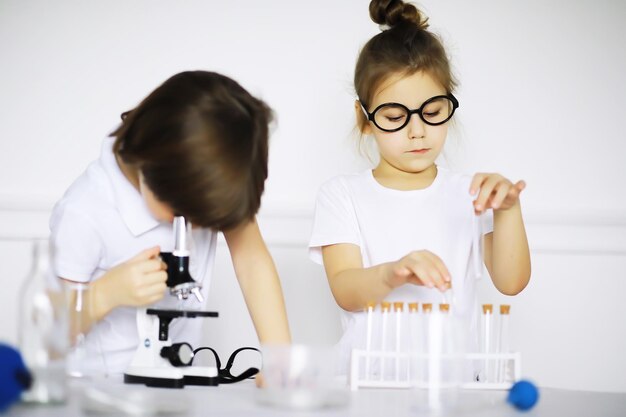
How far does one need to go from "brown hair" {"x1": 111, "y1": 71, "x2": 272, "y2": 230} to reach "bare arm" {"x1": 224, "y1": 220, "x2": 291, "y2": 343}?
19cm

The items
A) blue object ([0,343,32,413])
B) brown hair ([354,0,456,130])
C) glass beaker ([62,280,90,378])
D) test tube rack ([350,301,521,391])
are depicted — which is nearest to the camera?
blue object ([0,343,32,413])

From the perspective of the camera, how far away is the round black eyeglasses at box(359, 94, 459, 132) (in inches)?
66.0

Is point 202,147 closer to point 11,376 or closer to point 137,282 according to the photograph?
point 137,282

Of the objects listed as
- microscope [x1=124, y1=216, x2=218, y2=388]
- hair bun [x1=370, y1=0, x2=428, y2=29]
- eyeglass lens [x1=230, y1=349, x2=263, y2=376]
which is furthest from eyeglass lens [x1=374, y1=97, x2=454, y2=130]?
eyeglass lens [x1=230, y1=349, x2=263, y2=376]

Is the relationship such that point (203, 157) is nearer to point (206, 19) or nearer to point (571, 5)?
point (206, 19)

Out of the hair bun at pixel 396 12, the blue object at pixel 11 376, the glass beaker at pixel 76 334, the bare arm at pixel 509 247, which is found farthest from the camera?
the hair bun at pixel 396 12

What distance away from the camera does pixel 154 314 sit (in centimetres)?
126

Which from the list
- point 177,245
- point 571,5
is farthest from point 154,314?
point 571,5

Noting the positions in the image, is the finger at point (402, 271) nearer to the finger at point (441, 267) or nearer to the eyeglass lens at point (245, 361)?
the finger at point (441, 267)

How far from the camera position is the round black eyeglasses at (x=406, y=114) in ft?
5.50

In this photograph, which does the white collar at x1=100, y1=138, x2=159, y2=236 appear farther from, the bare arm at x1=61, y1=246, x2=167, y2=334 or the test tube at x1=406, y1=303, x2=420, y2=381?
the test tube at x1=406, y1=303, x2=420, y2=381

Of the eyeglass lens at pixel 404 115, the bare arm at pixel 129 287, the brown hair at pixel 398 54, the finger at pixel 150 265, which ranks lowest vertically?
the bare arm at pixel 129 287

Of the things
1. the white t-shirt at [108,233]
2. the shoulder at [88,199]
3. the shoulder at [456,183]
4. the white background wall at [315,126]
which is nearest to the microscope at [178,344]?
the white t-shirt at [108,233]

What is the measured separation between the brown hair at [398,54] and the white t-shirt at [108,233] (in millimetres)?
590
